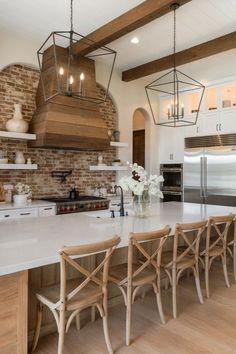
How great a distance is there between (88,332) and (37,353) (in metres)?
0.45

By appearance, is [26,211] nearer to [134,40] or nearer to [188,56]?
[134,40]

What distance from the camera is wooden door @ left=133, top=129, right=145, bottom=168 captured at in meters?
7.60

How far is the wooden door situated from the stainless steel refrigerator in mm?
1634

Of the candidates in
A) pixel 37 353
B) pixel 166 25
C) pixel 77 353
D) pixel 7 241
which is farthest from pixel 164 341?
pixel 166 25

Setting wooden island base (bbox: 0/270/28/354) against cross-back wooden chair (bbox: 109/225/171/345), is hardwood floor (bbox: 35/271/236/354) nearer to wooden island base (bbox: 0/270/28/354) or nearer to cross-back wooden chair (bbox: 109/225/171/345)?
cross-back wooden chair (bbox: 109/225/171/345)

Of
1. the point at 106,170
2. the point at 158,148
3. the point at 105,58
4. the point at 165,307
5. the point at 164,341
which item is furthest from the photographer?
the point at 158,148

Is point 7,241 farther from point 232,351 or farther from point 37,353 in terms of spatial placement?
point 232,351

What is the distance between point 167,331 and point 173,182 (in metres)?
4.25

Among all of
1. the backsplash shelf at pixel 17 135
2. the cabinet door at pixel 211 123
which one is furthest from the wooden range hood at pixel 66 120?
the cabinet door at pixel 211 123

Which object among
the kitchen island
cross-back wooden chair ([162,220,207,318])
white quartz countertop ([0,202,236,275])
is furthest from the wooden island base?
cross-back wooden chair ([162,220,207,318])

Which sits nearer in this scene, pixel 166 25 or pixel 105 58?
pixel 166 25

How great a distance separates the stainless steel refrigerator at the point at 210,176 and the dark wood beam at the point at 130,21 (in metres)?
2.87

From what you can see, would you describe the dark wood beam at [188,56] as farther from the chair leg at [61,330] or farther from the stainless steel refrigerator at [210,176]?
the chair leg at [61,330]

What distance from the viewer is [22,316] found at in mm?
1870
